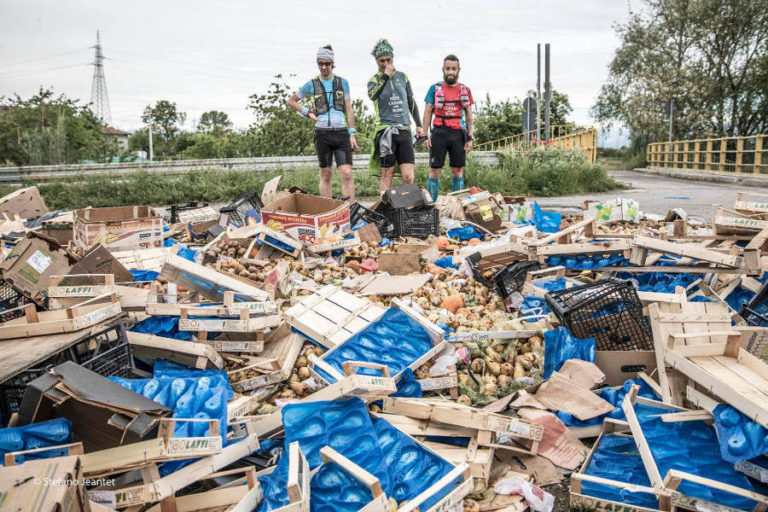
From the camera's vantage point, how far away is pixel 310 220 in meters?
6.29

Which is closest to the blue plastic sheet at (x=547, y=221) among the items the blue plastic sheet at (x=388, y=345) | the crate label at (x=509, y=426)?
the blue plastic sheet at (x=388, y=345)

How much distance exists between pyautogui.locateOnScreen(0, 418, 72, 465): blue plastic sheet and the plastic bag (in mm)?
1966

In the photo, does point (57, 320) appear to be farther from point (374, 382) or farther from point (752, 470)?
point (752, 470)

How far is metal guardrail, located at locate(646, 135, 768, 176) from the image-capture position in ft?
62.2

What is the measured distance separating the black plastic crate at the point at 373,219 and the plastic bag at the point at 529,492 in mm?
4538

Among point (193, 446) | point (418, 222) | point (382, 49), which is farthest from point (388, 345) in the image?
point (382, 49)

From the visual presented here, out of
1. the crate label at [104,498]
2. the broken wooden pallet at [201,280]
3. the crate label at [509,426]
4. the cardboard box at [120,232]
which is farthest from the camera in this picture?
the cardboard box at [120,232]

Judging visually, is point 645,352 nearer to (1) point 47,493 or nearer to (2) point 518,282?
(2) point 518,282

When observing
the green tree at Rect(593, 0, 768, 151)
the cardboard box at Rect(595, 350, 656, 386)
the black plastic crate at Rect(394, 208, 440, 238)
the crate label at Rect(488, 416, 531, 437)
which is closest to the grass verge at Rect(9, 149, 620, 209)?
the black plastic crate at Rect(394, 208, 440, 238)

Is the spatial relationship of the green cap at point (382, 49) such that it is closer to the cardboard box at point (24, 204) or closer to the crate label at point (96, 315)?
the crate label at point (96, 315)

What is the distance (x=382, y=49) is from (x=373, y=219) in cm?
236

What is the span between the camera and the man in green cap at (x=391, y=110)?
7.65m

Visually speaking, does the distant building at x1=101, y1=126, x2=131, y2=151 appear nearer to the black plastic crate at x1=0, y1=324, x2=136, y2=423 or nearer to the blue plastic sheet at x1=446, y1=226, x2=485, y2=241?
the blue plastic sheet at x1=446, y1=226, x2=485, y2=241

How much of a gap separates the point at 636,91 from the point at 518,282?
111 feet
